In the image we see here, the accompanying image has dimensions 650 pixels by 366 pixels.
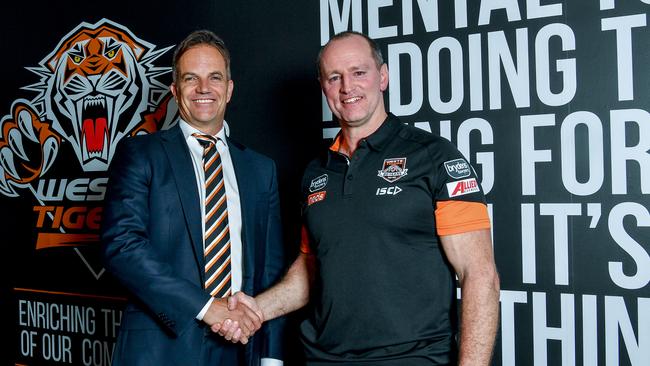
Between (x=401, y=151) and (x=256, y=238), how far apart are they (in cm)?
63

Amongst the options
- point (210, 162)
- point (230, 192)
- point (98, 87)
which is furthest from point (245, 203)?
point (98, 87)

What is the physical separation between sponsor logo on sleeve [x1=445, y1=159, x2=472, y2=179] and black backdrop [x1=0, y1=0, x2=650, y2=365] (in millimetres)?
597

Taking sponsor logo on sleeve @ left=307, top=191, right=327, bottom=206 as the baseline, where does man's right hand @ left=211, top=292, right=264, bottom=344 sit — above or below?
below

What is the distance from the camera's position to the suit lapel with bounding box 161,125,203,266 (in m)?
2.05

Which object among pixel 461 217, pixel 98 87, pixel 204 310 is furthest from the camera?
pixel 98 87

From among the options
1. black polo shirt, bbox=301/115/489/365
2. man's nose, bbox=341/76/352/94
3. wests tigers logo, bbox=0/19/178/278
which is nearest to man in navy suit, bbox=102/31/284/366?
black polo shirt, bbox=301/115/489/365

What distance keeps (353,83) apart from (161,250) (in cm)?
81

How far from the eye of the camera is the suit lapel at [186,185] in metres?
2.05

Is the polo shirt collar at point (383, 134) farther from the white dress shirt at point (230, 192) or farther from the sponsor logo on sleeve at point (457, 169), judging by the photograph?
the white dress shirt at point (230, 192)

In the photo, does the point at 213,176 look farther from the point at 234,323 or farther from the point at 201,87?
the point at 234,323

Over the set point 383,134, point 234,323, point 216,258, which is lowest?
point 234,323

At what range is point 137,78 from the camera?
11.0 ft

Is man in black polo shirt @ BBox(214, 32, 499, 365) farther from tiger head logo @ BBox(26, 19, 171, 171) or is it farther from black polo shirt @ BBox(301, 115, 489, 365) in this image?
tiger head logo @ BBox(26, 19, 171, 171)

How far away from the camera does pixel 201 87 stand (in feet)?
7.19
